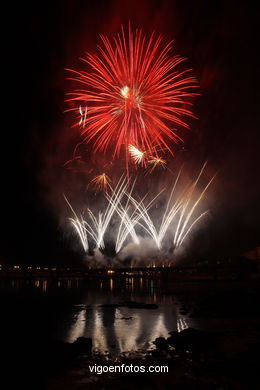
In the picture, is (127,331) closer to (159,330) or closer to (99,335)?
(99,335)

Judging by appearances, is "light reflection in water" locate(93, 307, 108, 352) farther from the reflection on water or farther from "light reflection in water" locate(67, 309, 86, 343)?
"light reflection in water" locate(67, 309, 86, 343)

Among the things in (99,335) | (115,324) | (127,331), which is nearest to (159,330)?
(127,331)

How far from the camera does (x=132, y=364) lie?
1241 cm

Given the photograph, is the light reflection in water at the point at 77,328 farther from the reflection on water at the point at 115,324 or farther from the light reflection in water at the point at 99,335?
the light reflection in water at the point at 99,335

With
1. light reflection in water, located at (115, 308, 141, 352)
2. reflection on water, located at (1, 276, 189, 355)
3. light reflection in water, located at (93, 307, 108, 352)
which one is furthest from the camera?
reflection on water, located at (1, 276, 189, 355)

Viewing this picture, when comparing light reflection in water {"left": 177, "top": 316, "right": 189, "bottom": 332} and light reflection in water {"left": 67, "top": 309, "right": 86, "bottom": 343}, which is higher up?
light reflection in water {"left": 177, "top": 316, "right": 189, "bottom": 332}

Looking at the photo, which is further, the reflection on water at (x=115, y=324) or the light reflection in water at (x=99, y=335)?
the reflection on water at (x=115, y=324)

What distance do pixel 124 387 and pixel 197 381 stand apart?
2286mm

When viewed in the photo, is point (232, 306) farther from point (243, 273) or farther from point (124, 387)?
point (243, 273)

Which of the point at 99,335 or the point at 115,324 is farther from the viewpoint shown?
the point at 115,324

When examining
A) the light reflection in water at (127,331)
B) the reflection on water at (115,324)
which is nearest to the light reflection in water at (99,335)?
the reflection on water at (115,324)

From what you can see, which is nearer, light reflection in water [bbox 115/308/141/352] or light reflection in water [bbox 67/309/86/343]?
light reflection in water [bbox 115/308/141/352]

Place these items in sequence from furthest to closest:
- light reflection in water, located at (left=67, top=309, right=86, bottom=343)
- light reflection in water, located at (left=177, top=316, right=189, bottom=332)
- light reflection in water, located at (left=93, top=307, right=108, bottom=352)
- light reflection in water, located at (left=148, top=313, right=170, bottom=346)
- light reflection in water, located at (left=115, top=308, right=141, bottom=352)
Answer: light reflection in water, located at (left=177, top=316, right=189, bottom=332), light reflection in water, located at (left=67, top=309, right=86, bottom=343), light reflection in water, located at (left=148, top=313, right=170, bottom=346), light reflection in water, located at (left=115, top=308, right=141, bottom=352), light reflection in water, located at (left=93, top=307, right=108, bottom=352)

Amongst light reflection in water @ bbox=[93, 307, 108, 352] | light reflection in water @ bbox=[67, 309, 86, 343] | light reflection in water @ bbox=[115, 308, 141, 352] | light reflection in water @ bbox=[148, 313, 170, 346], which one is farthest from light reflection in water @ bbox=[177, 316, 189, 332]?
light reflection in water @ bbox=[67, 309, 86, 343]
